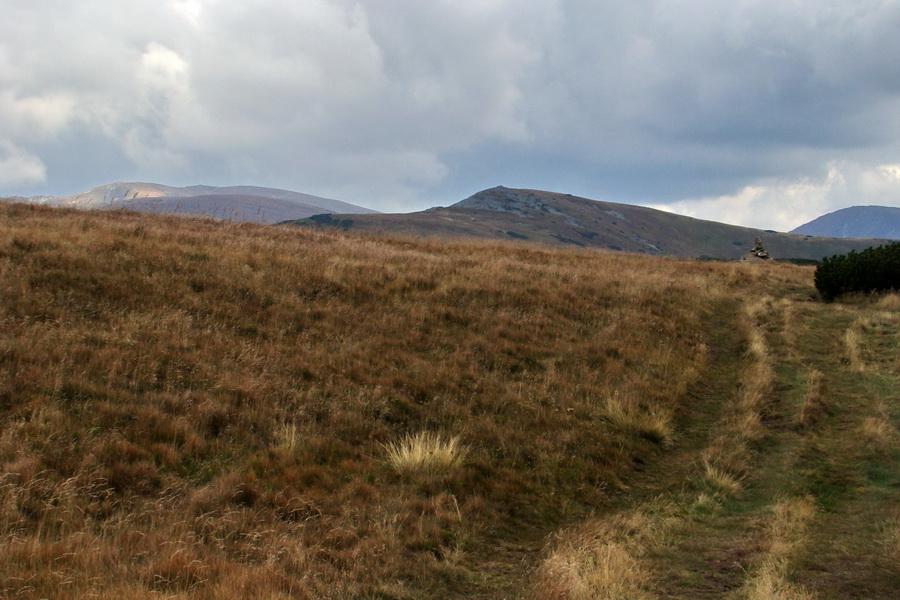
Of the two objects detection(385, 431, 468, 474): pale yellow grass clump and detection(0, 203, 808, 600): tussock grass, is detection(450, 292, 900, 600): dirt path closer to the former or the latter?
detection(0, 203, 808, 600): tussock grass

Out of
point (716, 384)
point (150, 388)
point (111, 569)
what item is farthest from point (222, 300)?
point (716, 384)

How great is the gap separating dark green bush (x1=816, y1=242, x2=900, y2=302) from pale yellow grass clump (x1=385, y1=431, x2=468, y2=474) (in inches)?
794

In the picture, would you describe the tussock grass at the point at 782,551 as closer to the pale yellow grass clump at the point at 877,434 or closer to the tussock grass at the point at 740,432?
the tussock grass at the point at 740,432

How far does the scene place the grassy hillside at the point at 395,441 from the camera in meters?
4.38

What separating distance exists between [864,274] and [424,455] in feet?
Answer: 70.5

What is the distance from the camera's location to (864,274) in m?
20.1

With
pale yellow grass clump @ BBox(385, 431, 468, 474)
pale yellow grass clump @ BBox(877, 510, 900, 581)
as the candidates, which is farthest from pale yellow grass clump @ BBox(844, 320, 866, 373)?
pale yellow grass clump @ BBox(385, 431, 468, 474)

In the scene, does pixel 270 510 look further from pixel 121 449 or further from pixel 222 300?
pixel 222 300

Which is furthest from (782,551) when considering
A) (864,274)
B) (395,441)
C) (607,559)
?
(864,274)

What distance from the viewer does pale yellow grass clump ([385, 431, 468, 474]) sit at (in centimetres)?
632

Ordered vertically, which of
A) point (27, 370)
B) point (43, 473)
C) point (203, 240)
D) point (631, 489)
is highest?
point (203, 240)

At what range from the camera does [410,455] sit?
642cm

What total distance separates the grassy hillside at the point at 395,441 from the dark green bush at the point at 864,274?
7771mm

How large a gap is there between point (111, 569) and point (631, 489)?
5699mm
